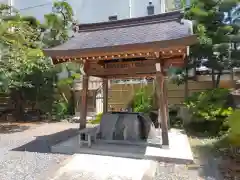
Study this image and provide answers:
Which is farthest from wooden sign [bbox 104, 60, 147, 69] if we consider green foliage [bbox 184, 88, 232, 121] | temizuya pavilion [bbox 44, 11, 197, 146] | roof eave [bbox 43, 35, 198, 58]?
green foliage [bbox 184, 88, 232, 121]

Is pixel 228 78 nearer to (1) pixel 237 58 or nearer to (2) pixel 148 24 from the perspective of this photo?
(1) pixel 237 58

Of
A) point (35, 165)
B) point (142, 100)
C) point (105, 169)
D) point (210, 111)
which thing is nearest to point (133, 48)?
point (105, 169)

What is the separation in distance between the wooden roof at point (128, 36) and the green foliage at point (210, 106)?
11.0 ft

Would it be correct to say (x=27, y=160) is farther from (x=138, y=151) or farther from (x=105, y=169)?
(x=138, y=151)

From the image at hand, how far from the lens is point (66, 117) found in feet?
39.8

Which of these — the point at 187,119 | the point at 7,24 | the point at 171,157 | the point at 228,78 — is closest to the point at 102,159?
the point at 171,157

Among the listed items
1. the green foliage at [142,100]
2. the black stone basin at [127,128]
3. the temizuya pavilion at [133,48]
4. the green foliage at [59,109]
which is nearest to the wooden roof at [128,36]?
the temizuya pavilion at [133,48]

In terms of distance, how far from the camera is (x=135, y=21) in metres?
6.59

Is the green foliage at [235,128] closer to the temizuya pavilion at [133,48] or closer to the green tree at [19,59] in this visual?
the temizuya pavilion at [133,48]

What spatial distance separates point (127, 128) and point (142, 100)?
4.97m

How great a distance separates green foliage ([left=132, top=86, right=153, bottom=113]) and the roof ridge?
465 centimetres

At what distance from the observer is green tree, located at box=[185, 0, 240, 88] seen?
8.38 meters

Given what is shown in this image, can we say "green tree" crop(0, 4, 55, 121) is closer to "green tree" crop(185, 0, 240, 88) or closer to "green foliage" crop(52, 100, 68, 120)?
"green foliage" crop(52, 100, 68, 120)

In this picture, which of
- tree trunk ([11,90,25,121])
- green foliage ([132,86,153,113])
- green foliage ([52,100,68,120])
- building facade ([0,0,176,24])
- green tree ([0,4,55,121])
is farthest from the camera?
building facade ([0,0,176,24])
